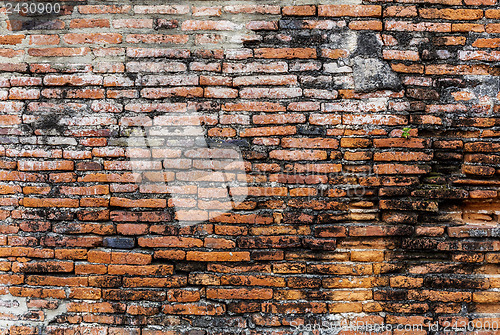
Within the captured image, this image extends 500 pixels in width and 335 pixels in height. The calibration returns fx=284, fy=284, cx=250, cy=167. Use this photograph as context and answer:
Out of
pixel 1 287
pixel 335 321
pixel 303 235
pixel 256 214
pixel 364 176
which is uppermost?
pixel 364 176

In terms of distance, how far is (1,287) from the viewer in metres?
1.98

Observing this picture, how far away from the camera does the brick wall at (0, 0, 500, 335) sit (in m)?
1.94

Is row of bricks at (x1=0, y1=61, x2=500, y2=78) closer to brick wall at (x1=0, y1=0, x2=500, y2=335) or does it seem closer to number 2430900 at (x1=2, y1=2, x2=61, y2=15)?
brick wall at (x1=0, y1=0, x2=500, y2=335)

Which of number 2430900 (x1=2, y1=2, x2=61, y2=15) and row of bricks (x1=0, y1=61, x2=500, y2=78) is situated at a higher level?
number 2430900 (x1=2, y1=2, x2=61, y2=15)

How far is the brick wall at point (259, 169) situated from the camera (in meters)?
1.94

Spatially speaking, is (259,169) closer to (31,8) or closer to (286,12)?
(286,12)

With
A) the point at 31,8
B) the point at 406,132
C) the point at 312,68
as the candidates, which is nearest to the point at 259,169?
the point at 312,68

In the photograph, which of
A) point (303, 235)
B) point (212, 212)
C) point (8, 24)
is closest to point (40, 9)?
point (8, 24)

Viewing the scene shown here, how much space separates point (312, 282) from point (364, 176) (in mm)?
804

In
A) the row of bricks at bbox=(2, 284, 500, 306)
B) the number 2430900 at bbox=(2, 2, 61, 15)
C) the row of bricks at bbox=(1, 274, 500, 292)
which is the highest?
the number 2430900 at bbox=(2, 2, 61, 15)

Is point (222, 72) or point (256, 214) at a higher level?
point (222, 72)

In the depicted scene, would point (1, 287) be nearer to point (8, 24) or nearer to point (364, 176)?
point (8, 24)

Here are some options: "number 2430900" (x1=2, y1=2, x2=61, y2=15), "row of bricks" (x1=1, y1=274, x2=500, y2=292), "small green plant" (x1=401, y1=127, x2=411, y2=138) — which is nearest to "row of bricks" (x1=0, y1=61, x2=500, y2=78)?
"small green plant" (x1=401, y1=127, x2=411, y2=138)

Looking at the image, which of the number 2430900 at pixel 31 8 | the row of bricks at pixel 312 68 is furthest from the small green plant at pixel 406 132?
the number 2430900 at pixel 31 8
